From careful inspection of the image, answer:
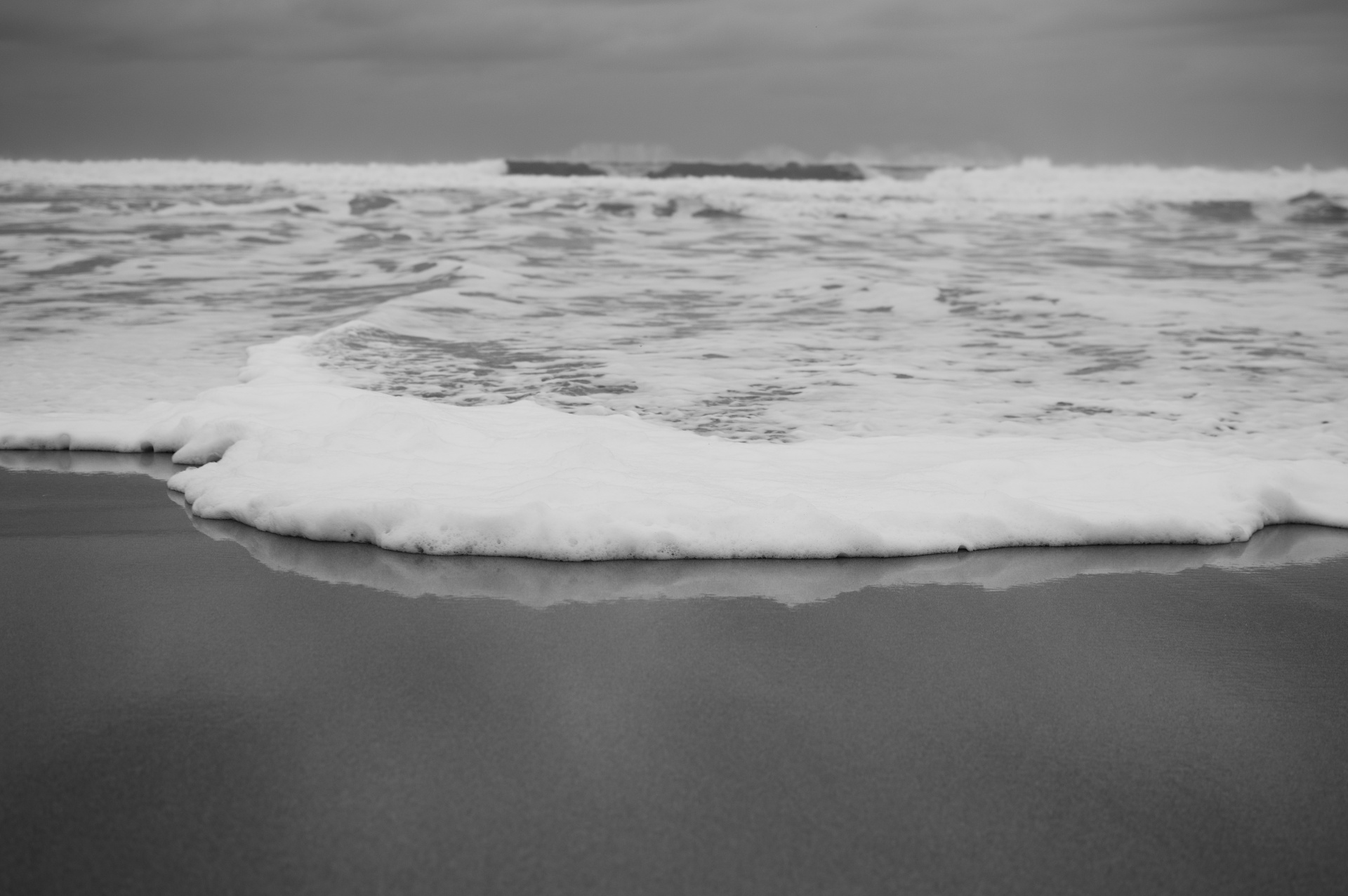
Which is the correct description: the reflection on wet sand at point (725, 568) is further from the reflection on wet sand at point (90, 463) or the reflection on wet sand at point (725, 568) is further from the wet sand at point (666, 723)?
the reflection on wet sand at point (90, 463)

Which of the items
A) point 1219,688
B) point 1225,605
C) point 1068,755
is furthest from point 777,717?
point 1225,605

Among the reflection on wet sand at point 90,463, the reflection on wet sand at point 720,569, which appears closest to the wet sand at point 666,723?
the reflection on wet sand at point 720,569

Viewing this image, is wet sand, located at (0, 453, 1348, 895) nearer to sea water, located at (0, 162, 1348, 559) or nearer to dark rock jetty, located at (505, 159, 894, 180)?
sea water, located at (0, 162, 1348, 559)

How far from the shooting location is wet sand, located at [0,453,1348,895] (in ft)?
4.58

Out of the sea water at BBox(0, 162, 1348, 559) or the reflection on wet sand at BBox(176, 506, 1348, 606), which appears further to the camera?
the sea water at BBox(0, 162, 1348, 559)

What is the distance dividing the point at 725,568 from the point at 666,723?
2.59 feet

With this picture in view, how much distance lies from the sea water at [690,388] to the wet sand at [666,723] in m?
0.20

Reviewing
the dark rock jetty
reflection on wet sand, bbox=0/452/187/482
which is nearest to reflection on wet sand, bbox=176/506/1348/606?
reflection on wet sand, bbox=0/452/187/482

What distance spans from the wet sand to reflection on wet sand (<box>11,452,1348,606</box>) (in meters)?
0.01

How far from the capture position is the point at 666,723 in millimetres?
1773

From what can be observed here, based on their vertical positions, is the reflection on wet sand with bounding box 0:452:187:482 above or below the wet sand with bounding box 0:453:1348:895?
below

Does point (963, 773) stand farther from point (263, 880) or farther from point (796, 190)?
point (796, 190)

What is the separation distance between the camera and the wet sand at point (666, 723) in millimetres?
1396

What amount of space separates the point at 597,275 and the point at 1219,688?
300 inches
